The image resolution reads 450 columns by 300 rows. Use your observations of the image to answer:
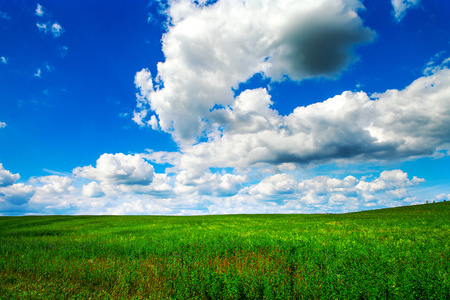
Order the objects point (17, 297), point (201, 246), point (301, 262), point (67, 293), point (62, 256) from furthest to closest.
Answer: point (201, 246) < point (62, 256) < point (301, 262) < point (67, 293) < point (17, 297)

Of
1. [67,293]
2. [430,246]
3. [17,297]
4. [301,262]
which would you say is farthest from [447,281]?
[17,297]

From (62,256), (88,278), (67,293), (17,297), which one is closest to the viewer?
(17,297)

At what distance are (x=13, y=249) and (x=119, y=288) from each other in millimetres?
10488

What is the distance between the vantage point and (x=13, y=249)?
1402cm

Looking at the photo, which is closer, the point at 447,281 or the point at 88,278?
the point at 447,281

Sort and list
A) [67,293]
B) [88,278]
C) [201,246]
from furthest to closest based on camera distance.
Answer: [201,246] → [88,278] → [67,293]

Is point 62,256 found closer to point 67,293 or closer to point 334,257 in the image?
point 67,293

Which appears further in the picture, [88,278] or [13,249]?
[13,249]

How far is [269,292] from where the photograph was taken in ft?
23.9

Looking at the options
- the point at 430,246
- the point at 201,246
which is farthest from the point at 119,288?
the point at 430,246

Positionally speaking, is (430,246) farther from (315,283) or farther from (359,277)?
(315,283)

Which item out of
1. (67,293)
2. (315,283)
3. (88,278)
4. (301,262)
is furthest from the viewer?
(301,262)

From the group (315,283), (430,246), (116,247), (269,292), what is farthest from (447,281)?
(116,247)

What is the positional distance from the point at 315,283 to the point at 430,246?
8.89 metres
